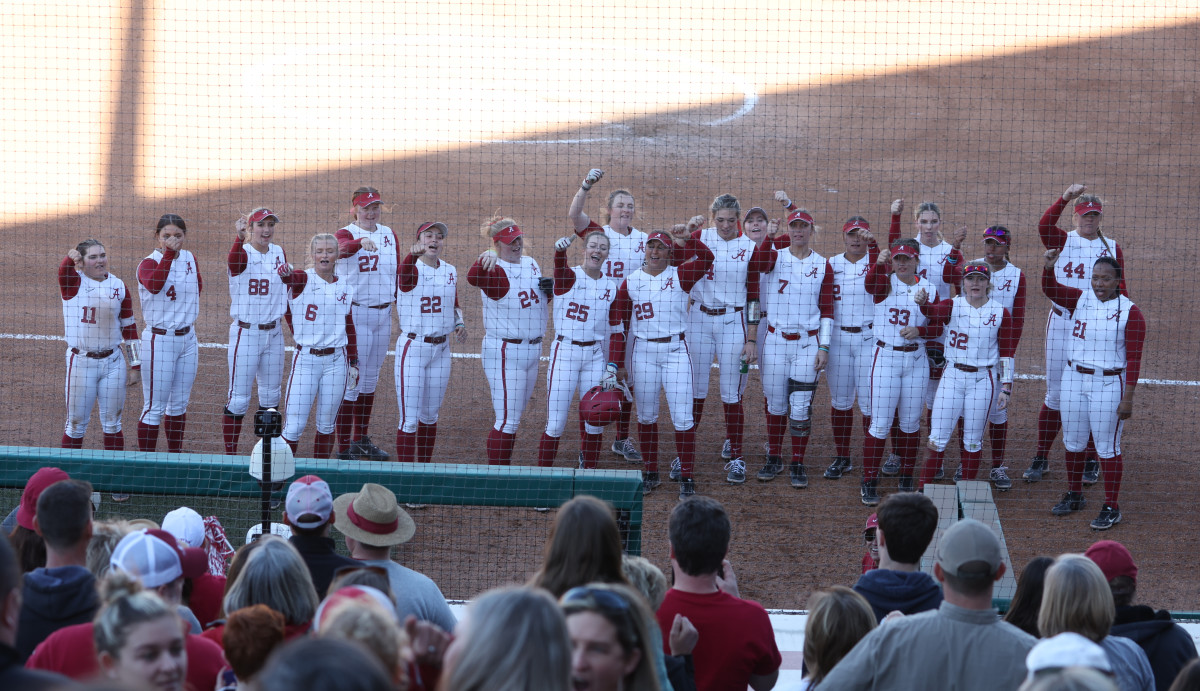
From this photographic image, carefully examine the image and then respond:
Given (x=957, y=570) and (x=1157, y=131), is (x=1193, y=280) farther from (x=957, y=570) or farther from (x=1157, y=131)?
(x=957, y=570)

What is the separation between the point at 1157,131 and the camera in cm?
1373

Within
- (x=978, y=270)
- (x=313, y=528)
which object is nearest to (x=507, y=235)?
(x=978, y=270)

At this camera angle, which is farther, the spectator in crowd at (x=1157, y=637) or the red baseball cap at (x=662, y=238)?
the red baseball cap at (x=662, y=238)

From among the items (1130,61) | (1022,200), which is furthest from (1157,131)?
(1022,200)

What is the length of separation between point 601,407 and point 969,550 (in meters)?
3.96

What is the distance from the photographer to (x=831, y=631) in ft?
10.2

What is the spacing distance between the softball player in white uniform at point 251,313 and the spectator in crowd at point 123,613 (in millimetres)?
3895

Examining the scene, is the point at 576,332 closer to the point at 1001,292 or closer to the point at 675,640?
the point at 1001,292

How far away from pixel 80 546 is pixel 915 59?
13.6 m

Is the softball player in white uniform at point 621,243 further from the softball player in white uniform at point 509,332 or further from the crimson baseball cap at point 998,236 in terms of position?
the crimson baseball cap at point 998,236

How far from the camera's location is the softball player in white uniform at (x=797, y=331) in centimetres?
734

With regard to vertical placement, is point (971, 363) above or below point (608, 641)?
above

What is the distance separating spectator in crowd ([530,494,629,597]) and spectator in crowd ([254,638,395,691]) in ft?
4.19

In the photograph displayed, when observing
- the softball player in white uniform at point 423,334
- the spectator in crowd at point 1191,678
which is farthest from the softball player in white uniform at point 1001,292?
the spectator in crowd at point 1191,678
